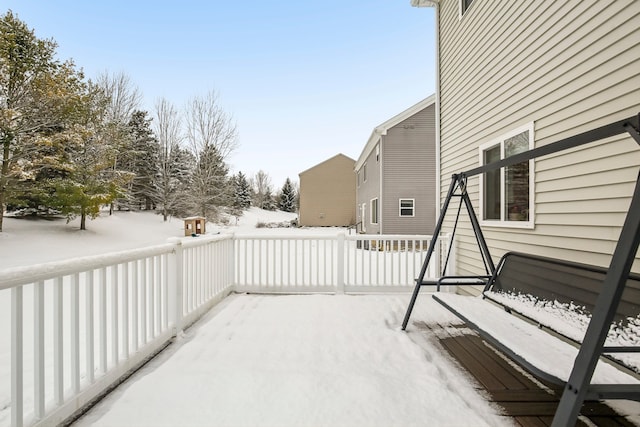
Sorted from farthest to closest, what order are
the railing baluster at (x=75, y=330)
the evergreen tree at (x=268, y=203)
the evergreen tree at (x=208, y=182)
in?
the evergreen tree at (x=268, y=203), the evergreen tree at (x=208, y=182), the railing baluster at (x=75, y=330)

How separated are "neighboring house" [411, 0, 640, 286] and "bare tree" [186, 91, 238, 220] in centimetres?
1453

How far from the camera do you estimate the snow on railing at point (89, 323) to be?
143cm

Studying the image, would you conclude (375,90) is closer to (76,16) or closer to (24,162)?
(76,16)

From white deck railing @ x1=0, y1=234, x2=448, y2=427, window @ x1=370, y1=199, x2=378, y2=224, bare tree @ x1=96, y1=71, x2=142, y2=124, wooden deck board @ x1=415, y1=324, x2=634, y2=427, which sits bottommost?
wooden deck board @ x1=415, y1=324, x2=634, y2=427

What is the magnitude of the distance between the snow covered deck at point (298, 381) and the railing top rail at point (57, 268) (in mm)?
→ 812

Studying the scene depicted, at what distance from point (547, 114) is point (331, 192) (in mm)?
20533

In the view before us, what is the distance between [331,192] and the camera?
23234 millimetres

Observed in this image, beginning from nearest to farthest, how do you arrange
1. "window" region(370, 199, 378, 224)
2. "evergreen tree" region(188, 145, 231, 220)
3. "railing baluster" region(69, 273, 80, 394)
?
"railing baluster" region(69, 273, 80, 394) → "window" region(370, 199, 378, 224) → "evergreen tree" region(188, 145, 231, 220)

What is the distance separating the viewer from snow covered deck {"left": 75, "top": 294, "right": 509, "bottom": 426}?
1700 millimetres

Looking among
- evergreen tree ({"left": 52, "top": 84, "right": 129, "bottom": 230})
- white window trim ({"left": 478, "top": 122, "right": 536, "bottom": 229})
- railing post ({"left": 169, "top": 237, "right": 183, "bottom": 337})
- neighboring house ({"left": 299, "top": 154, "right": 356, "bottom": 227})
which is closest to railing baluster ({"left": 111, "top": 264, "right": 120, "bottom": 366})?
railing post ({"left": 169, "top": 237, "right": 183, "bottom": 337})

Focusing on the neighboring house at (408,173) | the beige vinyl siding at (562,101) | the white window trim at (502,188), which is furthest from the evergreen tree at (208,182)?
the white window trim at (502,188)

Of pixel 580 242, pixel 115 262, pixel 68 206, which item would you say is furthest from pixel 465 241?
pixel 68 206

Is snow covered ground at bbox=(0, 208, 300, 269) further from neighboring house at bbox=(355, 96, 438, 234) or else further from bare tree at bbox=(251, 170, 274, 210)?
bare tree at bbox=(251, 170, 274, 210)

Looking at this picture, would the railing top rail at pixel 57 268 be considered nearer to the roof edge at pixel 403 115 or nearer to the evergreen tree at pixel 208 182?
the roof edge at pixel 403 115
